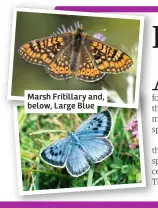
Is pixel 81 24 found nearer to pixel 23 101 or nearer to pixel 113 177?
pixel 23 101

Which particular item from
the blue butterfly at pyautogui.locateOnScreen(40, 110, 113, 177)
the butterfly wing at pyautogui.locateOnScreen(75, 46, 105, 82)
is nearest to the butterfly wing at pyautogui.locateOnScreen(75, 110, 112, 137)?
the blue butterfly at pyautogui.locateOnScreen(40, 110, 113, 177)

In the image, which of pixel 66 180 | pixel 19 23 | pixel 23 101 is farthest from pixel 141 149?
pixel 19 23

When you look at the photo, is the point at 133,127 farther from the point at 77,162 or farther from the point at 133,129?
the point at 77,162

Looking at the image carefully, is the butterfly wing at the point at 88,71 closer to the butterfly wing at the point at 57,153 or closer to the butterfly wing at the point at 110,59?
the butterfly wing at the point at 110,59

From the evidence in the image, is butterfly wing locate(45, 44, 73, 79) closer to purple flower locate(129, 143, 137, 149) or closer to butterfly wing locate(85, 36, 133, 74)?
butterfly wing locate(85, 36, 133, 74)

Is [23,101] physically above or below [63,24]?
below

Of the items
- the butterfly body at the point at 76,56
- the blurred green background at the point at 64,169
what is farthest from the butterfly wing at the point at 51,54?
the blurred green background at the point at 64,169

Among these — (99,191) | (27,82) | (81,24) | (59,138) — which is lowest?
(99,191)

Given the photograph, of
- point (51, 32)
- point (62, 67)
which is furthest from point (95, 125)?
point (51, 32)
